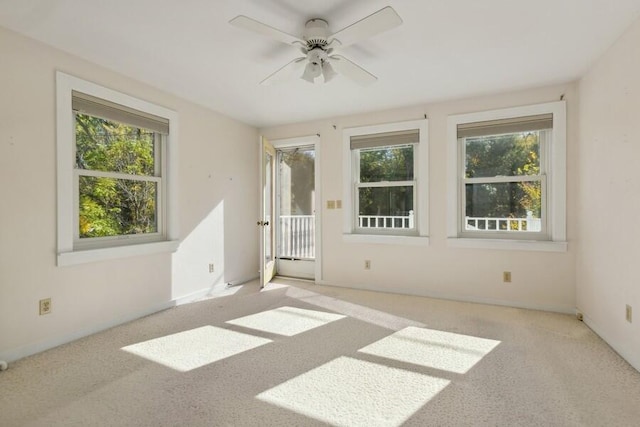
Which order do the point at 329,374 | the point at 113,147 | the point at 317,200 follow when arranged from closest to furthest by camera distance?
the point at 329,374, the point at 113,147, the point at 317,200

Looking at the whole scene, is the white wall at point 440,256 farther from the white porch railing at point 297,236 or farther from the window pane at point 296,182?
the white porch railing at point 297,236

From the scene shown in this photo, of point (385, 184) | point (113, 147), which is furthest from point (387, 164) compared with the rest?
point (113, 147)

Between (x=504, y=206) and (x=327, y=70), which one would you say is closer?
(x=327, y=70)

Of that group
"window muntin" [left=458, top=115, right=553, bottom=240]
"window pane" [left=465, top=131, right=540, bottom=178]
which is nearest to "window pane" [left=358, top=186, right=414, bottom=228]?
"window muntin" [left=458, top=115, right=553, bottom=240]

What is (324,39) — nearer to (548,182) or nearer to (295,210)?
(548,182)

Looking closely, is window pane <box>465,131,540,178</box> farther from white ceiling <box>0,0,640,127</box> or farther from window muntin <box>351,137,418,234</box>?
window muntin <box>351,137,418,234</box>

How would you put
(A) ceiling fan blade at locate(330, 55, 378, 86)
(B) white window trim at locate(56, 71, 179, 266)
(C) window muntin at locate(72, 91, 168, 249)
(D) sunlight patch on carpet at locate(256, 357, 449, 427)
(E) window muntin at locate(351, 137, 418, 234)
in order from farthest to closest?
(E) window muntin at locate(351, 137, 418, 234), (C) window muntin at locate(72, 91, 168, 249), (B) white window trim at locate(56, 71, 179, 266), (A) ceiling fan blade at locate(330, 55, 378, 86), (D) sunlight patch on carpet at locate(256, 357, 449, 427)

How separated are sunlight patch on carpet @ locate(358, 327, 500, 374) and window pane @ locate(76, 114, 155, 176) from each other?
9.03 ft

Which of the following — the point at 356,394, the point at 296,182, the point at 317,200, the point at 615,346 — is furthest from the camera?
the point at 296,182

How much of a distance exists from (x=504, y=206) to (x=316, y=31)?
8.94 feet

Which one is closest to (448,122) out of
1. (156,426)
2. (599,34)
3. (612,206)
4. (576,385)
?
(599,34)

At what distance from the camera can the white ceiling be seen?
1993 mm

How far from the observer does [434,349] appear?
7.92 feet

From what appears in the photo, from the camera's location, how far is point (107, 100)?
9.30 ft
